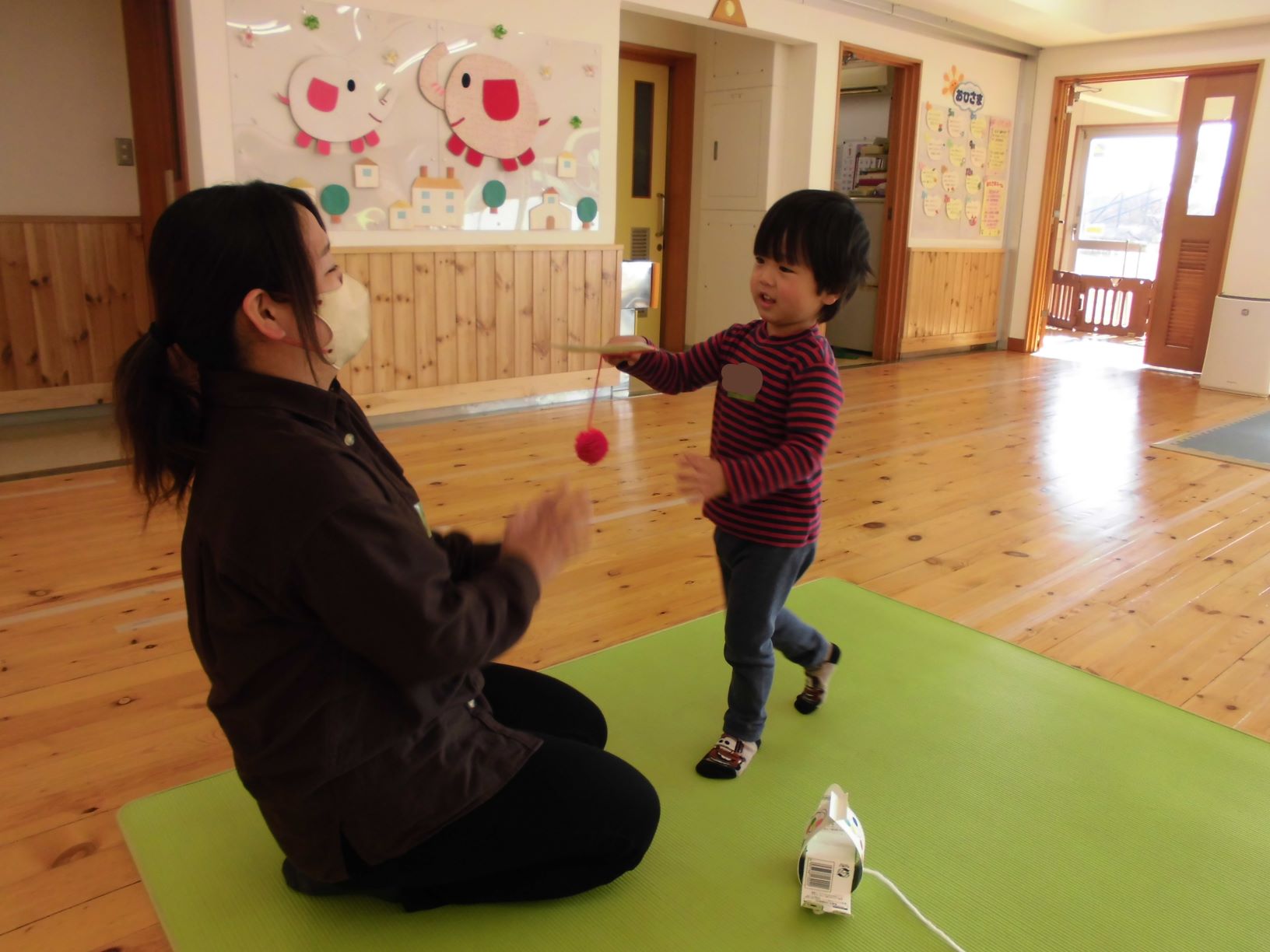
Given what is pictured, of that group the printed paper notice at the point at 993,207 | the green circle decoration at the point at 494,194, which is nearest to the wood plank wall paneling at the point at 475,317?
the green circle decoration at the point at 494,194

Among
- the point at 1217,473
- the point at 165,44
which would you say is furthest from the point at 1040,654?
the point at 165,44

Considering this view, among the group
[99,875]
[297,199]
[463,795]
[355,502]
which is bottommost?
[99,875]

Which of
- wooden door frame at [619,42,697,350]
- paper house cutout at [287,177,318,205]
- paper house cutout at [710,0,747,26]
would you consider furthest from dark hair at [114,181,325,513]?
wooden door frame at [619,42,697,350]

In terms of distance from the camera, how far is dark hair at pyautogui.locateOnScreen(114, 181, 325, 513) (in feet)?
3.37

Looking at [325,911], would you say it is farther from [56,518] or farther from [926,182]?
[926,182]

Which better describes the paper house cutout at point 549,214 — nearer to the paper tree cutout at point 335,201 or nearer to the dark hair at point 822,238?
the paper tree cutout at point 335,201

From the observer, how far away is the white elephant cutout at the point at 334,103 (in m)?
3.86

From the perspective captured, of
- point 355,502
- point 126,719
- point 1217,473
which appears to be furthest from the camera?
point 1217,473

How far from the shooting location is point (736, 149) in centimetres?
646

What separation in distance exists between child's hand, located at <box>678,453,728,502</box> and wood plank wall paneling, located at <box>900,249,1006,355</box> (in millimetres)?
5950

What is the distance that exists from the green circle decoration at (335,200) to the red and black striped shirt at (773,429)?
2.80 metres

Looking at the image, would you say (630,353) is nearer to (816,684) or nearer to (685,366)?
(685,366)

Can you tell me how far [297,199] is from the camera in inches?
44.2

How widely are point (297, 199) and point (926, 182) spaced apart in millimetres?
6597
